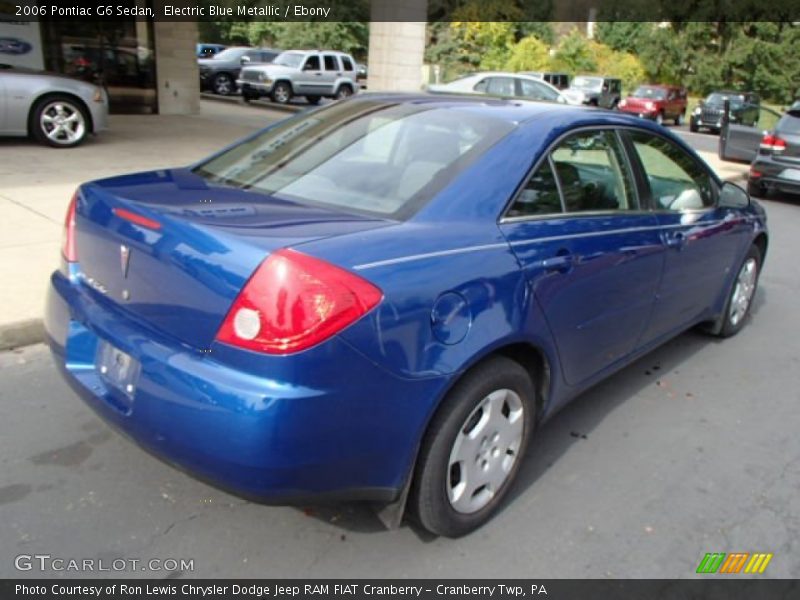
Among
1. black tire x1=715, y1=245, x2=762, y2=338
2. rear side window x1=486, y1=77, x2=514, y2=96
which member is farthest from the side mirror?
rear side window x1=486, y1=77, x2=514, y2=96

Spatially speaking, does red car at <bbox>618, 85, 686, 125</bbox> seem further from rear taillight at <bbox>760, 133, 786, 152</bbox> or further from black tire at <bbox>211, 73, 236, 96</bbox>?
rear taillight at <bbox>760, 133, 786, 152</bbox>

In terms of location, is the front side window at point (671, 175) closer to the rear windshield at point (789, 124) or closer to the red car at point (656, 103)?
the rear windshield at point (789, 124)

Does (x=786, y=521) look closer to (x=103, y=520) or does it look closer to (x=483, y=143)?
(x=483, y=143)

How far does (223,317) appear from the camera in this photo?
211cm

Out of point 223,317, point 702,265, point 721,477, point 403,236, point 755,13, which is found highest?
point 755,13

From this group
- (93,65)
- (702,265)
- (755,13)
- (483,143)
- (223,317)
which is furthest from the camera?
(755,13)

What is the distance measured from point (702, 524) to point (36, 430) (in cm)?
307

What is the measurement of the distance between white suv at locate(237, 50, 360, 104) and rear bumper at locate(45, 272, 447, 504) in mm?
23100

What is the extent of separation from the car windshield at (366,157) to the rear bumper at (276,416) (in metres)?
0.72

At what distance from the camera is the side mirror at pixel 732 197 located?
4.34 m

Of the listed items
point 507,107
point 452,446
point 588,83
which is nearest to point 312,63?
point 588,83

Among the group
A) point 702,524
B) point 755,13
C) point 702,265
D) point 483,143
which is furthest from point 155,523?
point 755,13

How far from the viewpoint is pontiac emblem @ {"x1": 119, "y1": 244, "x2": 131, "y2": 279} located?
240cm

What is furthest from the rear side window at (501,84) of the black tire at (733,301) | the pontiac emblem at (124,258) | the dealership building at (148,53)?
the pontiac emblem at (124,258)
